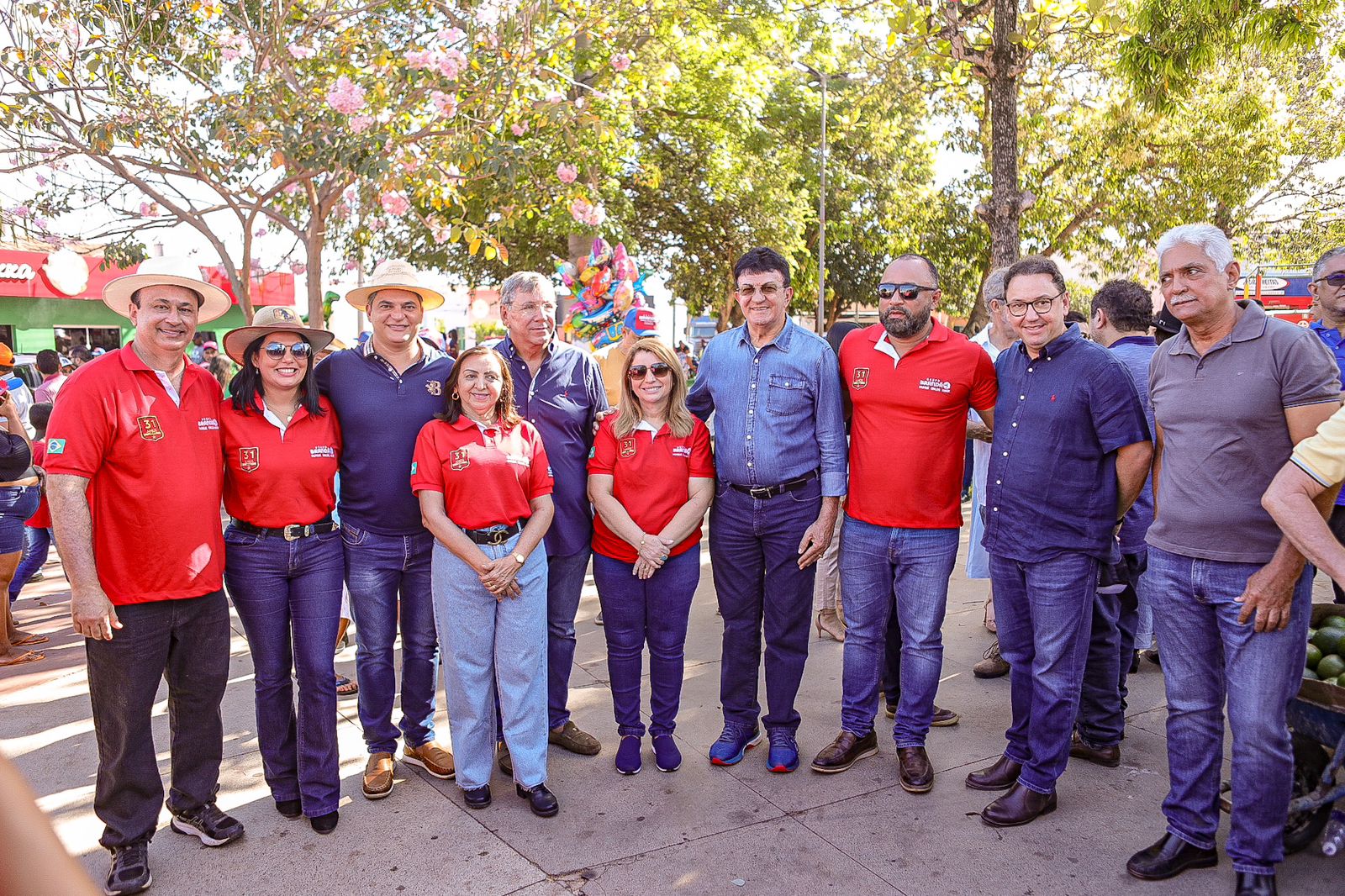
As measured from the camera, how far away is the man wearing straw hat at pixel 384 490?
13.4 feet

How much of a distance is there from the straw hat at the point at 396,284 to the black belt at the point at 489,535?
1053 millimetres

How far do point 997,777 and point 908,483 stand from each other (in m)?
1.28

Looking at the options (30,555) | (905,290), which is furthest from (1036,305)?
(30,555)

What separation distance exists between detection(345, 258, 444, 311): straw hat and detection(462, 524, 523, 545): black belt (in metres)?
1.05

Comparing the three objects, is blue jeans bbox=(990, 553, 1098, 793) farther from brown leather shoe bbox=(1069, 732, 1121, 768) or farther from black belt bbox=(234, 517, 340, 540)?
black belt bbox=(234, 517, 340, 540)

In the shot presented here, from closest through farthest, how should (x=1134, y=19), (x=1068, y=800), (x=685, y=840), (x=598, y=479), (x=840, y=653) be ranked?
(x=685, y=840) → (x=1068, y=800) → (x=598, y=479) → (x=840, y=653) → (x=1134, y=19)

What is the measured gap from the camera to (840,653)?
605 cm

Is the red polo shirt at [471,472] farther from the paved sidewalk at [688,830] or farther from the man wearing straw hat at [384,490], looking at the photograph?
the paved sidewalk at [688,830]

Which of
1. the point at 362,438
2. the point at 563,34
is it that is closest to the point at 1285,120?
the point at 563,34

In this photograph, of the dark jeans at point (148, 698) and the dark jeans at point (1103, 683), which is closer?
the dark jeans at point (148, 698)

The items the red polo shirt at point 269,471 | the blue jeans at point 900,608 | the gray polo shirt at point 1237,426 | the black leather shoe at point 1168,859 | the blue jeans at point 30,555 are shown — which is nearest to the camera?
the gray polo shirt at point 1237,426

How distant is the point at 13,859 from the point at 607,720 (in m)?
4.44

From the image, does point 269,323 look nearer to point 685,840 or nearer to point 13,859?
point 685,840

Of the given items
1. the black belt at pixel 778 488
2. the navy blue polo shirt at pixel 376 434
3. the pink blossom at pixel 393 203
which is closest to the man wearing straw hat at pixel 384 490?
the navy blue polo shirt at pixel 376 434
